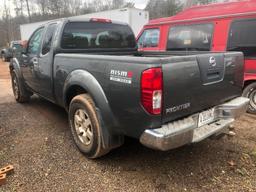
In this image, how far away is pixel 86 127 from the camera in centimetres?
325

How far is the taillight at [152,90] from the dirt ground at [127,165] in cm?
97

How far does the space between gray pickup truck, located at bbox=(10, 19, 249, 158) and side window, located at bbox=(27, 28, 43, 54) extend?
1.40 ft

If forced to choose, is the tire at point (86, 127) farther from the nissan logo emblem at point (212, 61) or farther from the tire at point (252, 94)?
the tire at point (252, 94)

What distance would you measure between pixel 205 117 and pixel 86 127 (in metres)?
1.50

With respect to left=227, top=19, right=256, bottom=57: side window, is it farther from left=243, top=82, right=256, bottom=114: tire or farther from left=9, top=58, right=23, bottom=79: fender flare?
left=9, top=58, right=23, bottom=79: fender flare

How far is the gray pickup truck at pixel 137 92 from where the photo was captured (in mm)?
2334

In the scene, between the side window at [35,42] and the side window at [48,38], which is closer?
the side window at [48,38]

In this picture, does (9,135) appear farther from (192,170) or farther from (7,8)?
(7,8)

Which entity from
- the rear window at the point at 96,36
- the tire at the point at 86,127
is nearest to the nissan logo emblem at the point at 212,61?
the tire at the point at 86,127

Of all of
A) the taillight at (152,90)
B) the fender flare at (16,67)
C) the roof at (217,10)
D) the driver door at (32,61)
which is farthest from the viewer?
the fender flare at (16,67)

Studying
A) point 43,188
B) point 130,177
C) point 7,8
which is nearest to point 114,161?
point 130,177

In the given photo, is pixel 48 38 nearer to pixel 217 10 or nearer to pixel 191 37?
pixel 191 37

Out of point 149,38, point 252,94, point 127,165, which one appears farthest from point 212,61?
point 149,38

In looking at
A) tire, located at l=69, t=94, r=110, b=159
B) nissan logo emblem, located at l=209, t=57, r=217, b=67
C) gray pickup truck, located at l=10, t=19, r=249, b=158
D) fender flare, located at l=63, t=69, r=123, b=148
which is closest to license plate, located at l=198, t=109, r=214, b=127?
gray pickup truck, located at l=10, t=19, r=249, b=158
